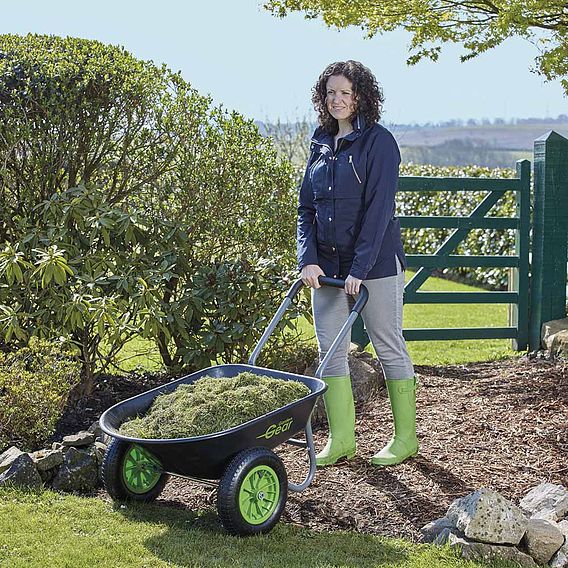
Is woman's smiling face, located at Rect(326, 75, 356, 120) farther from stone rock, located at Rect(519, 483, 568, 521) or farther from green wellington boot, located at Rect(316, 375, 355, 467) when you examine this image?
stone rock, located at Rect(519, 483, 568, 521)

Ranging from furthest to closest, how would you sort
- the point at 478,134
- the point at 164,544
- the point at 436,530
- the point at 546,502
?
the point at 478,134
the point at 546,502
the point at 436,530
the point at 164,544

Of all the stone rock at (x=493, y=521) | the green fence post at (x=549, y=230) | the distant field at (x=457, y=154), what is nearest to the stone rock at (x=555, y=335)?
the green fence post at (x=549, y=230)

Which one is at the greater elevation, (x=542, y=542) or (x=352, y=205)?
(x=352, y=205)

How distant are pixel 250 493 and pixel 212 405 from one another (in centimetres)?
39

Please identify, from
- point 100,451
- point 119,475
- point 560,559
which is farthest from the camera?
point 100,451

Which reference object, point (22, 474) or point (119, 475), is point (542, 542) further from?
point (22, 474)

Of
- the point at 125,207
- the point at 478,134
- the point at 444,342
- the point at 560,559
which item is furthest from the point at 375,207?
the point at 478,134

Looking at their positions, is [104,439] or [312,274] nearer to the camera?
[312,274]

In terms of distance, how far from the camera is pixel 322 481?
4668 millimetres

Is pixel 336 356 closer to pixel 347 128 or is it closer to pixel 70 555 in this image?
pixel 347 128

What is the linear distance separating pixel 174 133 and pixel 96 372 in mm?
1612

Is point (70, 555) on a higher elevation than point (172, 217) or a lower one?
lower

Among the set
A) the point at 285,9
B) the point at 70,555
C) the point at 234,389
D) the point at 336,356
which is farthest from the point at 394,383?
the point at 285,9

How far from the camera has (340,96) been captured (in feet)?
15.0
